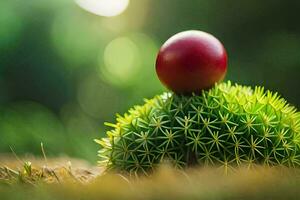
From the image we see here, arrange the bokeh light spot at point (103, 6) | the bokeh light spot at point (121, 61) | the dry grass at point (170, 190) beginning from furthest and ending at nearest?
1. the bokeh light spot at point (103, 6)
2. the bokeh light spot at point (121, 61)
3. the dry grass at point (170, 190)

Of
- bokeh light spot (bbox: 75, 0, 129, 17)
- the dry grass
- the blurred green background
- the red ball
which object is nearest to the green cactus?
the red ball

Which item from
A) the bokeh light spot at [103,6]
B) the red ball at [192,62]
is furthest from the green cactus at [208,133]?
the bokeh light spot at [103,6]

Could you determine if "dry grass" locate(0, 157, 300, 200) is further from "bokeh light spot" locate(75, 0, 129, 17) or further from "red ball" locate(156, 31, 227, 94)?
"bokeh light spot" locate(75, 0, 129, 17)

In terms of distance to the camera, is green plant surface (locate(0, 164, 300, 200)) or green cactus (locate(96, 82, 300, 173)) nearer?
green plant surface (locate(0, 164, 300, 200))

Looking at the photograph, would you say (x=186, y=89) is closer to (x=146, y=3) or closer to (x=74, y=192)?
(x=74, y=192)

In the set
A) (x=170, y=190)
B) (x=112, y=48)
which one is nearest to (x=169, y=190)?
(x=170, y=190)

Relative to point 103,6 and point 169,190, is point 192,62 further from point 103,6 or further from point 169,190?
point 103,6

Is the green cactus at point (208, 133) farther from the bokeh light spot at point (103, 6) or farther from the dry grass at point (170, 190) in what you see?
the bokeh light spot at point (103, 6)
